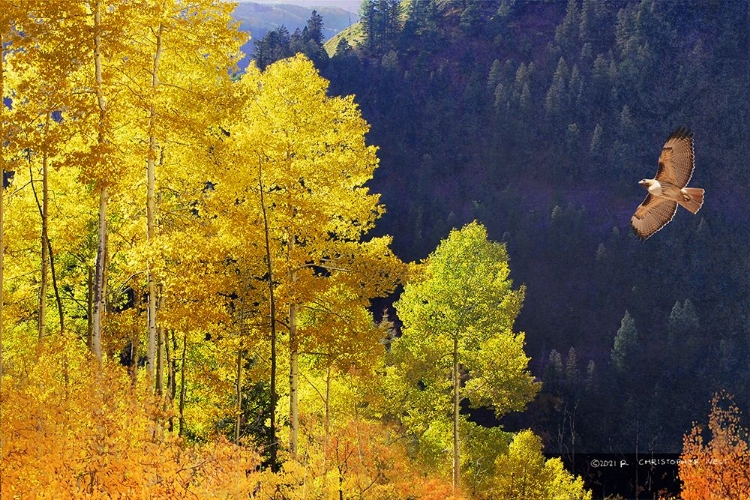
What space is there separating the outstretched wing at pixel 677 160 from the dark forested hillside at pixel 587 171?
83.3 meters

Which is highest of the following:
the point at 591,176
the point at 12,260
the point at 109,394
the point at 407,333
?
the point at 591,176

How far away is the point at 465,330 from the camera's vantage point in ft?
75.6

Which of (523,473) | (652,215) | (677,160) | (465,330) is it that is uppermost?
(677,160)

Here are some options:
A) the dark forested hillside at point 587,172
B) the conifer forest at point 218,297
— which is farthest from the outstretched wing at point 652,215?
the dark forested hillside at point 587,172

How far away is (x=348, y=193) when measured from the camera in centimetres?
1766

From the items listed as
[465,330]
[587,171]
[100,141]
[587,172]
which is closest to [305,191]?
[100,141]

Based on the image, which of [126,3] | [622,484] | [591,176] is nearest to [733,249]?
[591,176]

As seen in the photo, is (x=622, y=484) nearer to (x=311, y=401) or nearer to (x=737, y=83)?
(x=311, y=401)

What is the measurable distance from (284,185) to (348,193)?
1619 mm

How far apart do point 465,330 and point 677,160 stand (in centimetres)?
992

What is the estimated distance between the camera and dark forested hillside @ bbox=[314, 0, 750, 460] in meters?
110

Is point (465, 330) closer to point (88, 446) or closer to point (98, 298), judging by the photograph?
point (98, 298)

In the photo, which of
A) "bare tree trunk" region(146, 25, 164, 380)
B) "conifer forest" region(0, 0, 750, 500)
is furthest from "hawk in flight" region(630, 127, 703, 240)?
"bare tree trunk" region(146, 25, 164, 380)

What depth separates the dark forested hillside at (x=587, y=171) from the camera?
4318 inches
